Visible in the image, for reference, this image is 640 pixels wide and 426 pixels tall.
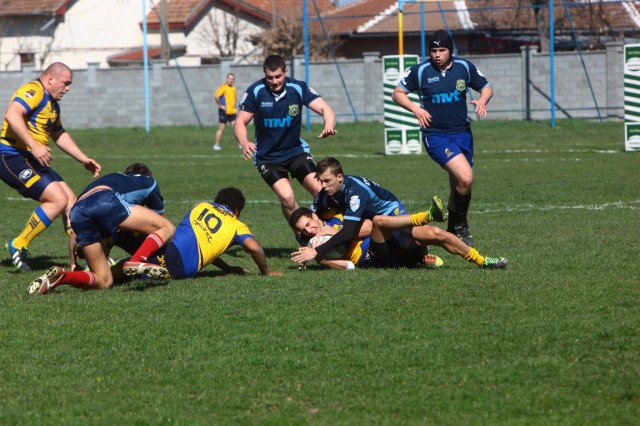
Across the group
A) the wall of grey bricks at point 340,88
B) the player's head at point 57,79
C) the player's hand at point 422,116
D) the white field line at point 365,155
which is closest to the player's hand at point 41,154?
the player's head at point 57,79

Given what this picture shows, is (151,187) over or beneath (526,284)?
over

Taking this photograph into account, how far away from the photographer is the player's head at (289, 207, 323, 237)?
9.96 m

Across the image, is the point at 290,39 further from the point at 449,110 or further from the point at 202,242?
the point at 202,242

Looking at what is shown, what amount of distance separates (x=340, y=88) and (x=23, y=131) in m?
30.1

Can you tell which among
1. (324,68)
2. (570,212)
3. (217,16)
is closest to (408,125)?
(570,212)

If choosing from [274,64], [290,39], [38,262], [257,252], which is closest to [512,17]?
[290,39]

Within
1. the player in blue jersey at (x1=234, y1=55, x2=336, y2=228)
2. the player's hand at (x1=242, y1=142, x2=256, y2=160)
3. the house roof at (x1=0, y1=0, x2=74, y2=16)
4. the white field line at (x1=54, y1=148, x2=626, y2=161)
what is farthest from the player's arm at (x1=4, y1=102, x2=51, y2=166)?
the house roof at (x1=0, y1=0, x2=74, y2=16)

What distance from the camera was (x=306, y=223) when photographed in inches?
392

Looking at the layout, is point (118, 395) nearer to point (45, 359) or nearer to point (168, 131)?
point (45, 359)

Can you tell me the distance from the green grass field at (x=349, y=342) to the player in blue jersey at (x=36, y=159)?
516 mm

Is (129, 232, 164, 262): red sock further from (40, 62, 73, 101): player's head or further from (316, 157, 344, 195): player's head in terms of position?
(40, 62, 73, 101): player's head

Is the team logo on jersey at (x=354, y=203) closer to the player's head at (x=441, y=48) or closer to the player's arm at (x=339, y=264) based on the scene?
the player's arm at (x=339, y=264)

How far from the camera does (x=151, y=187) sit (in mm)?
9570

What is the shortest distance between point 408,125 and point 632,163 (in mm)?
6488
